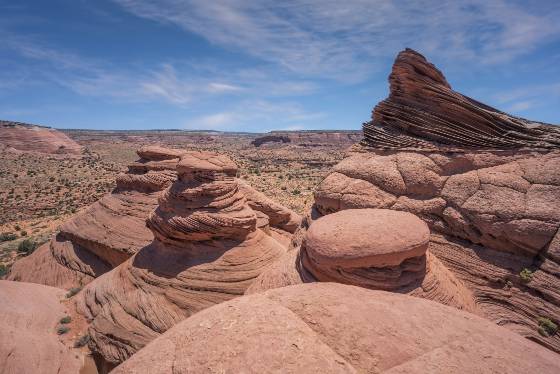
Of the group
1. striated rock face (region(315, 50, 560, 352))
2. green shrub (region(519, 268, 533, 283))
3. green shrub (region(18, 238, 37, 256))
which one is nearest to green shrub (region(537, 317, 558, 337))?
striated rock face (region(315, 50, 560, 352))

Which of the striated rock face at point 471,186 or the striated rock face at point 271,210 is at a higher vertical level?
the striated rock face at point 471,186

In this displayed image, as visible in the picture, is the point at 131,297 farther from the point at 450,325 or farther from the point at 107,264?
the point at 450,325

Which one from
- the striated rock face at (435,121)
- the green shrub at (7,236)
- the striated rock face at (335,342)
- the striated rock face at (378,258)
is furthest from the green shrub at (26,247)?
the striated rock face at (435,121)

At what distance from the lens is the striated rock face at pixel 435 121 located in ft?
25.4

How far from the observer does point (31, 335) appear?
27.6 ft

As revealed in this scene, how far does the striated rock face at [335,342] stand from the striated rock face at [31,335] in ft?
17.1

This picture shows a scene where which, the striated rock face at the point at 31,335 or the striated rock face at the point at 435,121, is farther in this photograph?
the striated rock face at the point at 435,121

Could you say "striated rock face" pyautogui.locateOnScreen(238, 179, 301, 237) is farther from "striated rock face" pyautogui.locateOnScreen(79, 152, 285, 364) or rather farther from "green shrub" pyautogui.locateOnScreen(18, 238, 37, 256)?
"green shrub" pyautogui.locateOnScreen(18, 238, 37, 256)

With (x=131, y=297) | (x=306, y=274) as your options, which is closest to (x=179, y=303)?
(x=131, y=297)

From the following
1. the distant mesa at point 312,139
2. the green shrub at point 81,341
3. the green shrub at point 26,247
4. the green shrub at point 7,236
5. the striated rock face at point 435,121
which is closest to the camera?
the striated rock face at point 435,121

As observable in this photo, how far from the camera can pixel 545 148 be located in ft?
24.0

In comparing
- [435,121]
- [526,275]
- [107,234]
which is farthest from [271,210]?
[526,275]

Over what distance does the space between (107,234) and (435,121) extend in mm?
13500

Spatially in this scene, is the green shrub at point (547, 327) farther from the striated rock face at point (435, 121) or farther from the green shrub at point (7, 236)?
the green shrub at point (7, 236)
